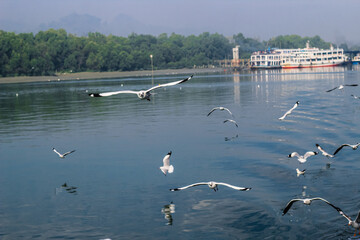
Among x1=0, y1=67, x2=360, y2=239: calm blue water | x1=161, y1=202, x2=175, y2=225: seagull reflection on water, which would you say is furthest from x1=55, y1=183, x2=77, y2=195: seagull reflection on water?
x1=161, y1=202, x2=175, y2=225: seagull reflection on water

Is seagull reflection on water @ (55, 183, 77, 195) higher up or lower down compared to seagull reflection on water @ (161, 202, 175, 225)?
higher up

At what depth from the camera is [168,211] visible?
20.0 m

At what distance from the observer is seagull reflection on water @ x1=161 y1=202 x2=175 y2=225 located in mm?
19047

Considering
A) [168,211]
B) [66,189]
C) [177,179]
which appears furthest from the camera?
[177,179]

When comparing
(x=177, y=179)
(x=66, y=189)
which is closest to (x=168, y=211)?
(x=177, y=179)

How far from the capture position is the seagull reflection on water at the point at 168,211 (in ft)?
62.5

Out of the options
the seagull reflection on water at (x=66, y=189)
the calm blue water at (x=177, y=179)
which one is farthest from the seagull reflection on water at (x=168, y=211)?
the seagull reflection on water at (x=66, y=189)

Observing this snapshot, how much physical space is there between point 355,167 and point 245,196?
8.07m

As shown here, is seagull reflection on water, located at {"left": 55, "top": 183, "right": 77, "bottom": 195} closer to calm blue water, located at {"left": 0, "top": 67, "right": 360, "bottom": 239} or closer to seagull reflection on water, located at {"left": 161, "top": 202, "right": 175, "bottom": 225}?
calm blue water, located at {"left": 0, "top": 67, "right": 360, "bottom": 239}

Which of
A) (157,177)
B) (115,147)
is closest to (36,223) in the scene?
(157,177)

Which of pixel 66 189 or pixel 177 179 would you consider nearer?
pixel 66 189

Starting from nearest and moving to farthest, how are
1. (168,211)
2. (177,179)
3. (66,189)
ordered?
(168,211)
(66,189)
(177,179)

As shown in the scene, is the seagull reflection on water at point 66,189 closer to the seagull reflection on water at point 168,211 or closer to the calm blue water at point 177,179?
the calm blue water at point 177,179

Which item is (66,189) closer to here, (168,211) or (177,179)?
(177,179)
